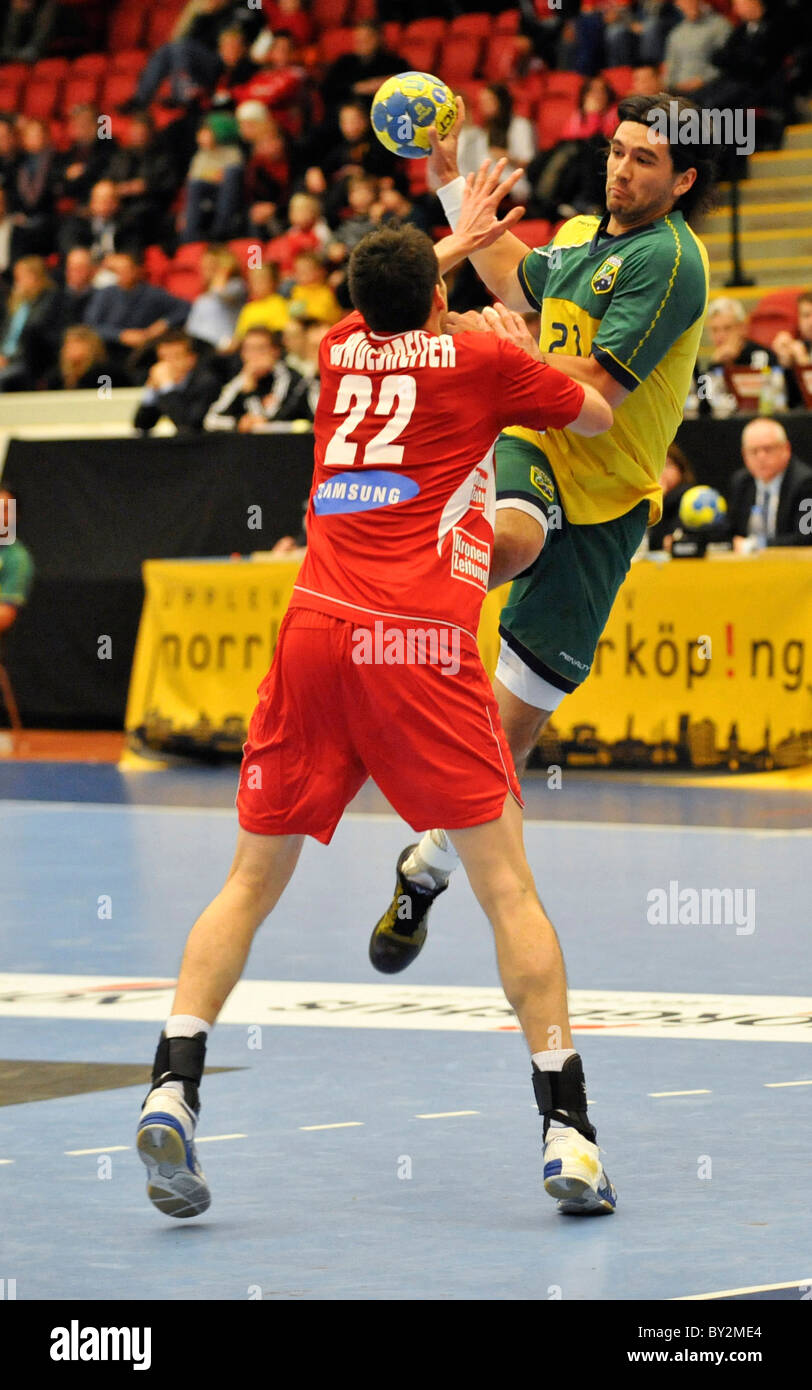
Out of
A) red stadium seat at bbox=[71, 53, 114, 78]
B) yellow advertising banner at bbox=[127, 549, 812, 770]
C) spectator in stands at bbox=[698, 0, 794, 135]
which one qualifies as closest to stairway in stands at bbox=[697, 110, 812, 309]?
spectator in stands at bbox=[698, 0, 794, 135]

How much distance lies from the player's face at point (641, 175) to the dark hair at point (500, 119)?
11865 mm

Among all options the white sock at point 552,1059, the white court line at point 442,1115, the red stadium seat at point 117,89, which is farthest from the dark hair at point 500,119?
the white sock at point 552,1059

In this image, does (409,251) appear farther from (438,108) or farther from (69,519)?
(69,519)

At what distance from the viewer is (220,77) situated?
861 inches

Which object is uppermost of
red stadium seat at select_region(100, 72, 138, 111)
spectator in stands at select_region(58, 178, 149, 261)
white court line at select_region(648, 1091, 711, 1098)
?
red stadium seat at select_region(100, 72, 138, 111)

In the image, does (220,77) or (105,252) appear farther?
(220,77)

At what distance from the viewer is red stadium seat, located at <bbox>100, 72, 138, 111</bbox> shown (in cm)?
2311

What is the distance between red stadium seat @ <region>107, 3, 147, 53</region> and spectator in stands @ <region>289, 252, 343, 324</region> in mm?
8624

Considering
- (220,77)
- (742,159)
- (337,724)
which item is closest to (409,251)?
(337,724)

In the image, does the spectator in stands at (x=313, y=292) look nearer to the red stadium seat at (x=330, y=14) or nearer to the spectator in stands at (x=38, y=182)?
the spectator in stands at (x=38, y=182)

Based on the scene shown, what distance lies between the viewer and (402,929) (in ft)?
20.6

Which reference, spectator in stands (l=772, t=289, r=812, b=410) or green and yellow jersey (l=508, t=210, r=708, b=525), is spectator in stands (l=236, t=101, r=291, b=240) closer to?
spectator in stands (l=772, t=289, r=812, b=410)
